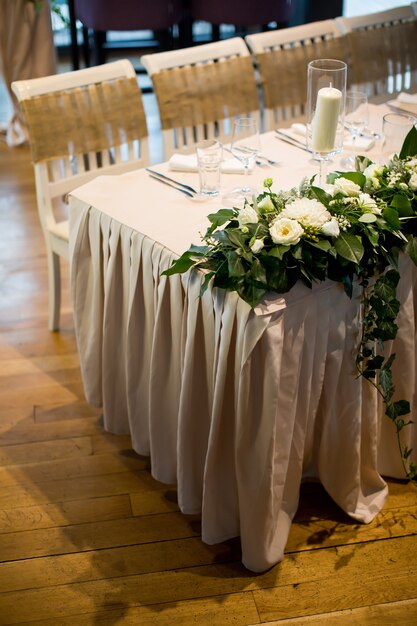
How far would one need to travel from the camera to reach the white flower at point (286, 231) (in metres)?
1.83

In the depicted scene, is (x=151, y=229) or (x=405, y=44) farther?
(x=405, y=44)

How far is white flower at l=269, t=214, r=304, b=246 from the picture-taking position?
1833 mm

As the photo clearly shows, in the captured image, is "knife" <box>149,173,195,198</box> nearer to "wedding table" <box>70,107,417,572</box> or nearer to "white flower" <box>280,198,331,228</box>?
"wedding table" <box>70,107,417,572</box>

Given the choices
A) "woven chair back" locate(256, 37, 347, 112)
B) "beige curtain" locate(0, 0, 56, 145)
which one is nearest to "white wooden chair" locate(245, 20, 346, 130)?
"woven chair back" locate(256, 37, 347, 112)

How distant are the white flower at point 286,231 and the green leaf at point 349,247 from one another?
10 cm

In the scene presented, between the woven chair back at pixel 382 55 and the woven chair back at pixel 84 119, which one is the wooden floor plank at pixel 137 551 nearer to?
the woven chair back at pixel 84 119

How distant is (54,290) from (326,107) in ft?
4.44

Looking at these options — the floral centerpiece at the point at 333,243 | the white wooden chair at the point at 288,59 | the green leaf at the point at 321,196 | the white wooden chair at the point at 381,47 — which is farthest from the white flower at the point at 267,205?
the white wooden chair at the point at 381,47

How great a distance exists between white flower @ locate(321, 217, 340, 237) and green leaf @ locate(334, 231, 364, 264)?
0.02 m

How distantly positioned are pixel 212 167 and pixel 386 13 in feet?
5.59

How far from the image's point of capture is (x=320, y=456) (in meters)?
2.30

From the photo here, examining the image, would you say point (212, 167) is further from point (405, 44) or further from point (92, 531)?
point (405, 44)

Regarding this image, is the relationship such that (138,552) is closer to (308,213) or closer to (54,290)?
(308,213)

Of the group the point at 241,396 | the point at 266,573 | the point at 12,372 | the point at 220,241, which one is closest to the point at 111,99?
the point at 12,372
